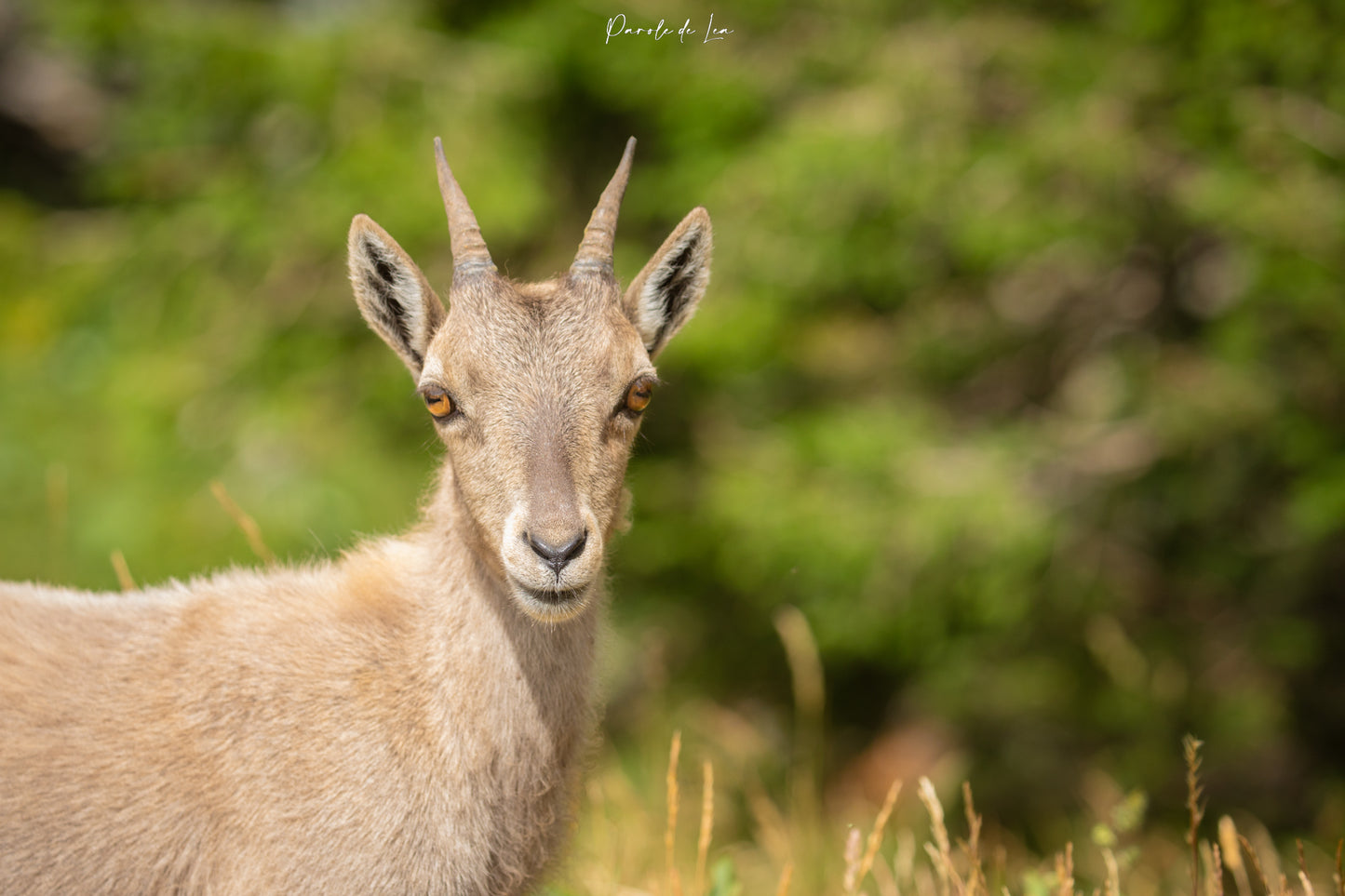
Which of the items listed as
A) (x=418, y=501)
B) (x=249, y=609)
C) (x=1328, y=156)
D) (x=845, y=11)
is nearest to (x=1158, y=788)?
(x=1328, y=156)

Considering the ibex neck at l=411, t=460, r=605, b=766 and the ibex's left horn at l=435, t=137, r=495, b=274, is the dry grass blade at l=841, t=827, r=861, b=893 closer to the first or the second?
the ibex neck at l=411, t=460, r=605, b=766

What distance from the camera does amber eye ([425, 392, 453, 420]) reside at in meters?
3.65

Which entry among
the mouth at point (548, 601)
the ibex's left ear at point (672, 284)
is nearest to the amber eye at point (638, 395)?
the ibex's left ear at point (672, 284)

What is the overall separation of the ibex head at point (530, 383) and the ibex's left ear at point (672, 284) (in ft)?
0.06

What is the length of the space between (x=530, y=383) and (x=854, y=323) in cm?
563

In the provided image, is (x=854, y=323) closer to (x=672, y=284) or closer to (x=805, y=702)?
(x=805, y=702)

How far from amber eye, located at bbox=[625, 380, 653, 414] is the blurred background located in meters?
3.18

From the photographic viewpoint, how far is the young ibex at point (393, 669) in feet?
10.6

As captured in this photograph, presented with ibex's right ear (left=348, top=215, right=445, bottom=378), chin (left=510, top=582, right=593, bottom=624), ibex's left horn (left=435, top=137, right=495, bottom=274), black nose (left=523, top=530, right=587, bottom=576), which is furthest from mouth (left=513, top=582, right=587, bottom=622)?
ibex's left horn (left=435, top=137, right=495, bottom=274)

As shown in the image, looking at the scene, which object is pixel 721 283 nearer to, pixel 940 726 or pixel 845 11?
pixel 845 11

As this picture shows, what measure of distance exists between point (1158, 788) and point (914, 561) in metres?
4.03

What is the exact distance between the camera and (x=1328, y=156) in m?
6.70

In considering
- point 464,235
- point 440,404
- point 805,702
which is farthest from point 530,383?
point 805,702

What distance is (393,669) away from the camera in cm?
360
